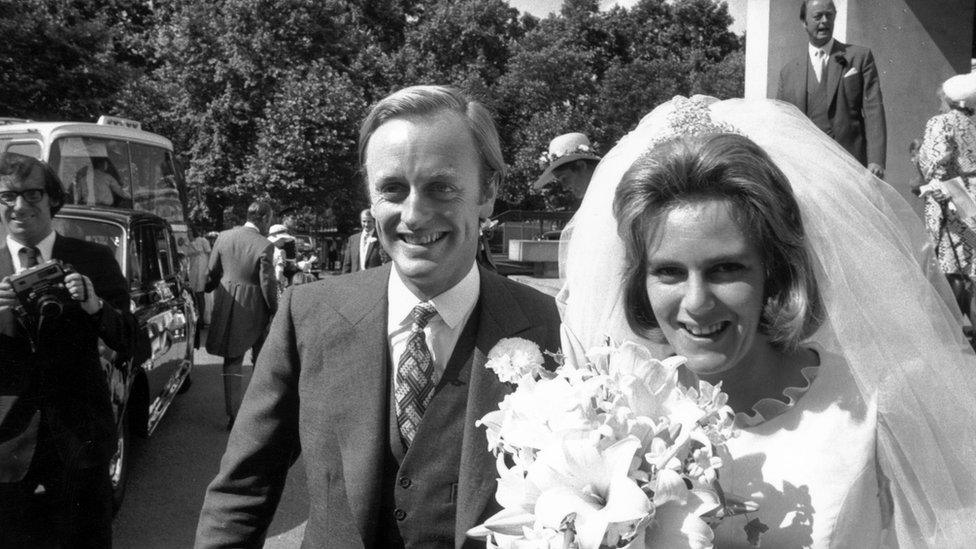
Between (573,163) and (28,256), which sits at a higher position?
(573,163)

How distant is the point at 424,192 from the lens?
2.01 meters

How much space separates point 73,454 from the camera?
12.3 feet

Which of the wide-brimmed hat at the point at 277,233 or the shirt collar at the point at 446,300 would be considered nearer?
the shirt collar at the point at 446,300

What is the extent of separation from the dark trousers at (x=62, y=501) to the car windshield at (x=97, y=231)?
2.56m

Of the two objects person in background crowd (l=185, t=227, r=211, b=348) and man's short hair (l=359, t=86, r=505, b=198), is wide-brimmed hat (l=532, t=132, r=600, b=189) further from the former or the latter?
person in background crowd (l=185, t=227, r=211, b=348)

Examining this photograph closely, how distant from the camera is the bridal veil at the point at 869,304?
2.00 m

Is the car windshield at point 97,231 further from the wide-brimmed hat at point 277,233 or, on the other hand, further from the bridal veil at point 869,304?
the wide-brimmed hat at point 277,233

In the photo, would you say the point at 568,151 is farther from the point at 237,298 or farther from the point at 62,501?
the point at 237,298

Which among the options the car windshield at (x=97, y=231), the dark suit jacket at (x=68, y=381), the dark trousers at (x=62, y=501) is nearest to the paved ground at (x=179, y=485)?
the dark trousers at (x=62, y=501)

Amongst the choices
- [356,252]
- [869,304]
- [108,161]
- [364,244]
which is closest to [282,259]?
[356,252]

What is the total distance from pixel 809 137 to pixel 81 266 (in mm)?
3138

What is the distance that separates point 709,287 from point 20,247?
10.4 feet

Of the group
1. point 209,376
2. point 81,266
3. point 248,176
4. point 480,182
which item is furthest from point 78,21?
point 480,182

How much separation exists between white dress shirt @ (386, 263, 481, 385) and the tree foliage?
1673 cm
